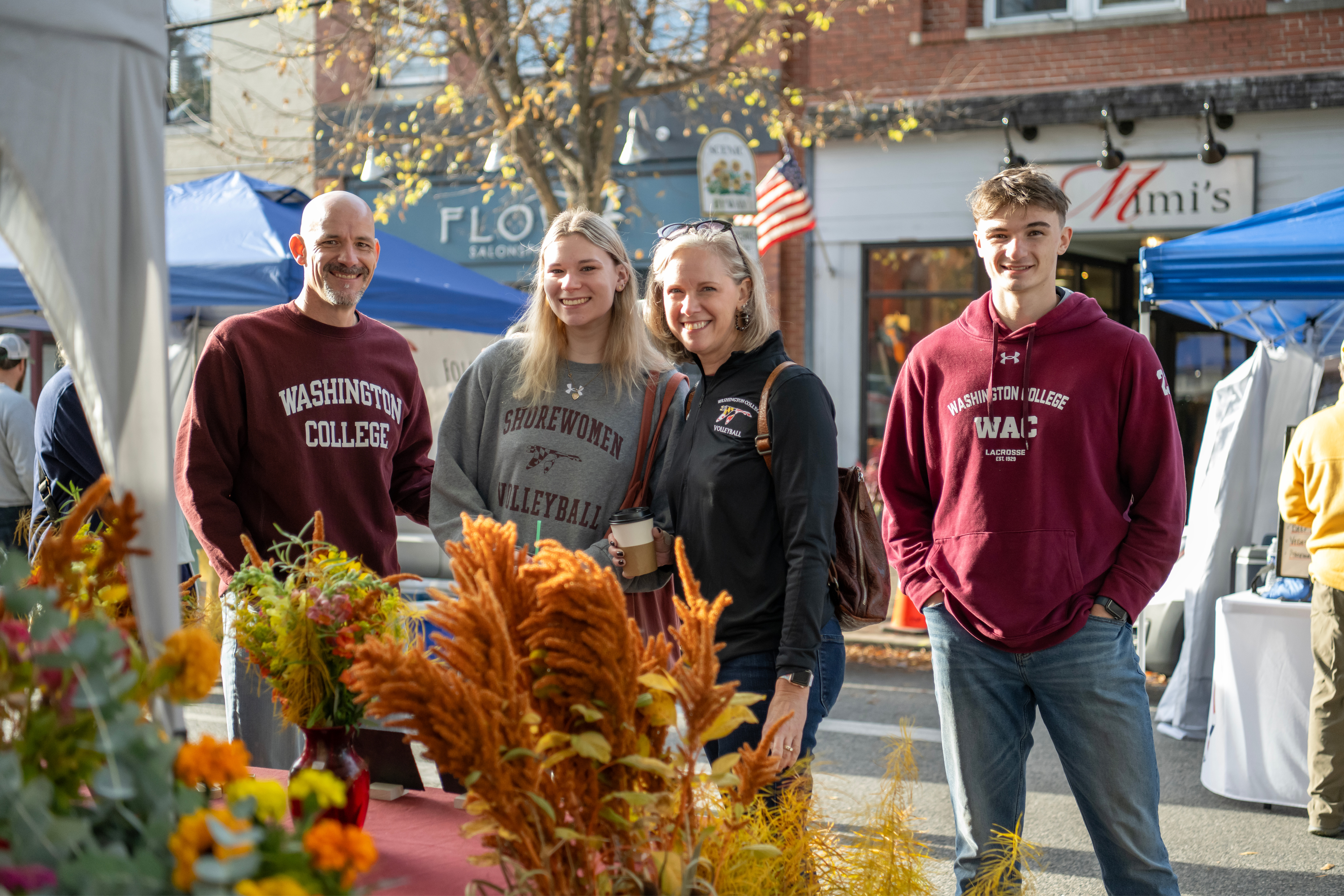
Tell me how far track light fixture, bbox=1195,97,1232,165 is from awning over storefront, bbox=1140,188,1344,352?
561 centimetres

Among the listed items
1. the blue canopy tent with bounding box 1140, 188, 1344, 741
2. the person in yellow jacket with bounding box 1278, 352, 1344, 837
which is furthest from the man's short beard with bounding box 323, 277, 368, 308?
the blue canopy tent with bounding box 1140, 188, 1344, 741

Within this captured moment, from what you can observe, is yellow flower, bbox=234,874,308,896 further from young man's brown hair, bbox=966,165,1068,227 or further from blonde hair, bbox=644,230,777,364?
young man's brown hair, bbox=966,165,1068,227

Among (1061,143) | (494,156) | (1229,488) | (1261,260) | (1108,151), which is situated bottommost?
(1229,488)

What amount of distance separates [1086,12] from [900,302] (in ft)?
10.9

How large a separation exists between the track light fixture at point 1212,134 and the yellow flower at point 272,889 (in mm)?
11697

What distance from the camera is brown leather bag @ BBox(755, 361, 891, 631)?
103 inches

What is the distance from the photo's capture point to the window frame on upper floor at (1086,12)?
37.4 feet

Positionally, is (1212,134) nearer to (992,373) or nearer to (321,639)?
(992,373)

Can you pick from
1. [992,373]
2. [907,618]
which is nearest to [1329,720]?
[992,373]

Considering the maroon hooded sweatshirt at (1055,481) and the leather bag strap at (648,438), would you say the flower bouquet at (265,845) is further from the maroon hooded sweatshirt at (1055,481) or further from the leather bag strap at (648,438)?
the maroon hooded sweatshirt at (1055,481)

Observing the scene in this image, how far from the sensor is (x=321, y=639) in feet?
6.11

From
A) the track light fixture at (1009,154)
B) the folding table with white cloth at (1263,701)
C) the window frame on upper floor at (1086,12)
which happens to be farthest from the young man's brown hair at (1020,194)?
the window frame on upper floor at (1086,12)

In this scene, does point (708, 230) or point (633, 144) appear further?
point (633, 144)

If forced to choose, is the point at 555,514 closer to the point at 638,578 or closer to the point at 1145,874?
the point at 638,578
